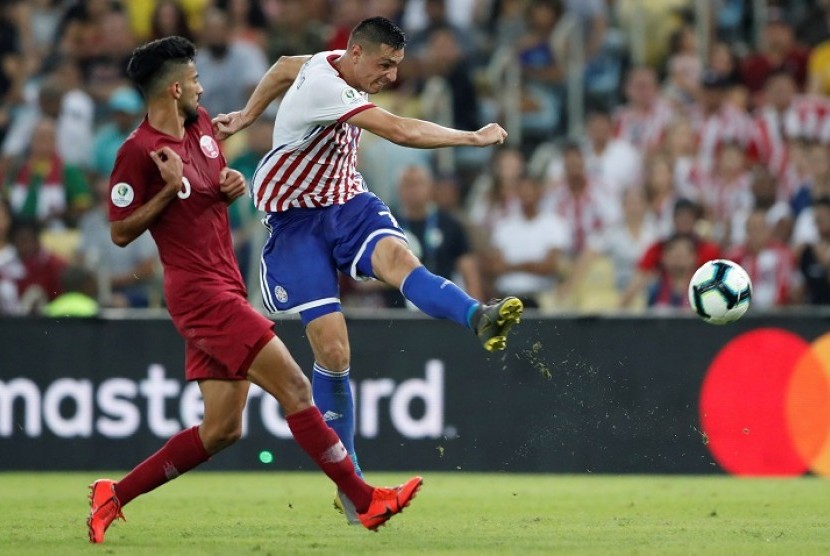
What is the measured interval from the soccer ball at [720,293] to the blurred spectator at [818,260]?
4335 millimetres

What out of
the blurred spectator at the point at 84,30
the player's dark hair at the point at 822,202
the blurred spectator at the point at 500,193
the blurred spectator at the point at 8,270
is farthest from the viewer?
the blurred spectator at the point at 84,30

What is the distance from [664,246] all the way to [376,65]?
553 cm

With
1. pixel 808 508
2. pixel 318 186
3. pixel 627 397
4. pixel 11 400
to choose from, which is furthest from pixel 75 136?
pixel 808 508

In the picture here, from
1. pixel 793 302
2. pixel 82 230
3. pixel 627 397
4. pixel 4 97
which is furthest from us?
pixel 4 97

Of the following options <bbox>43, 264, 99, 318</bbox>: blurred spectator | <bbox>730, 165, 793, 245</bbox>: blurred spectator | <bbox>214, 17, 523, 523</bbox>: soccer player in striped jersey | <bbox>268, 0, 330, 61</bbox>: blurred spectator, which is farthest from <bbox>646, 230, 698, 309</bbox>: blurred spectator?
<bbox>214, 17, 523, 523</bbox>: soccer player in striped jersey

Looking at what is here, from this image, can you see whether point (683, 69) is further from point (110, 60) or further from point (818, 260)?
point (110, 60)

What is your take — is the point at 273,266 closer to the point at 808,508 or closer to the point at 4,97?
the point at 808,508

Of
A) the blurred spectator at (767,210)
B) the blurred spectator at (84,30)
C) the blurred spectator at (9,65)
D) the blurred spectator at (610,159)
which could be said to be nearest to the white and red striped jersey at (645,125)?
the blurred spectator at (610,159)

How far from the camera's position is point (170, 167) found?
7.38m

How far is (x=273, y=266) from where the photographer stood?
8750 mm

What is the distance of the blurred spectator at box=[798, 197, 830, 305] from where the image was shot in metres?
13.6

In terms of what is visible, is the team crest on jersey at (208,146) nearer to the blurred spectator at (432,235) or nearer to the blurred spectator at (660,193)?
the blurred spectator at (432,235)

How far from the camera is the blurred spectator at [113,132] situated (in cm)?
1531

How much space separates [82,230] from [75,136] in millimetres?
1493
